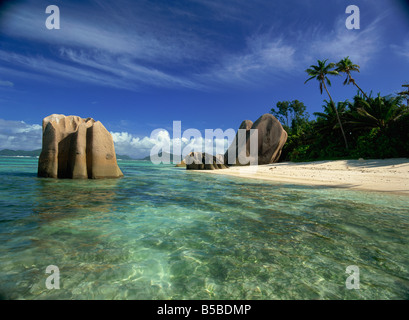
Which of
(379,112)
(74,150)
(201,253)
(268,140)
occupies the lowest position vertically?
(201,253)

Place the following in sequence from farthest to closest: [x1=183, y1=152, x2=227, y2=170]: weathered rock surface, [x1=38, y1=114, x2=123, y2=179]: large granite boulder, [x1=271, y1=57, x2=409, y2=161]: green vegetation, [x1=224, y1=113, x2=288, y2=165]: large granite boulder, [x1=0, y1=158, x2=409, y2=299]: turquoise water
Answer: [x1=224, y1=113, x2=288, y2=165]: large granite boulder < [x1=183, y1=152, x2=227, y2=170]: weathered rock surface < [x1=271, y1=57, x2=409, y2=161]: green vegetation < [x1=38, y1=114, x2=123, y2=179]: large granite boulder < [x1=0, y1=158, x2=409, y2=299]: turquoise water

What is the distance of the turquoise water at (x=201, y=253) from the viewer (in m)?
1.96

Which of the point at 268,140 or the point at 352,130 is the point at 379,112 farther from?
the point at 268,140

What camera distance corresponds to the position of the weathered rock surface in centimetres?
2465

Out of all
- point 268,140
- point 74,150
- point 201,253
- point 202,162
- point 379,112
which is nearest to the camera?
point 201,253

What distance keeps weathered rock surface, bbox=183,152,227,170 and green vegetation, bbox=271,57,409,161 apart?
10657 millimetres

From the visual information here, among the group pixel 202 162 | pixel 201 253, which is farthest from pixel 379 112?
pixel 201 253

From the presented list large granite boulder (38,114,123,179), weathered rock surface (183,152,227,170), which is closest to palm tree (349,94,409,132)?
weathered rock surface (183,152,227,170)

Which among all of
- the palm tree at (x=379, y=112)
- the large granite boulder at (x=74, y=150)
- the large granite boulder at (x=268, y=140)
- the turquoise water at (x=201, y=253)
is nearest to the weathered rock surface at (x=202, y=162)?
the large granite boulder at (x=268, y=140)

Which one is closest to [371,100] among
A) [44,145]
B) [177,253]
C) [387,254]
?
[387,254]

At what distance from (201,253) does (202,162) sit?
882 inches

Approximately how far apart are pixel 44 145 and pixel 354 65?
116ft

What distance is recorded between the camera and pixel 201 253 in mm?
2727

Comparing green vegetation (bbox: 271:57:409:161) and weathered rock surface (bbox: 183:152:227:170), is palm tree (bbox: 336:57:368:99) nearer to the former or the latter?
green vegetation (bbox: 271:57:409:161)
